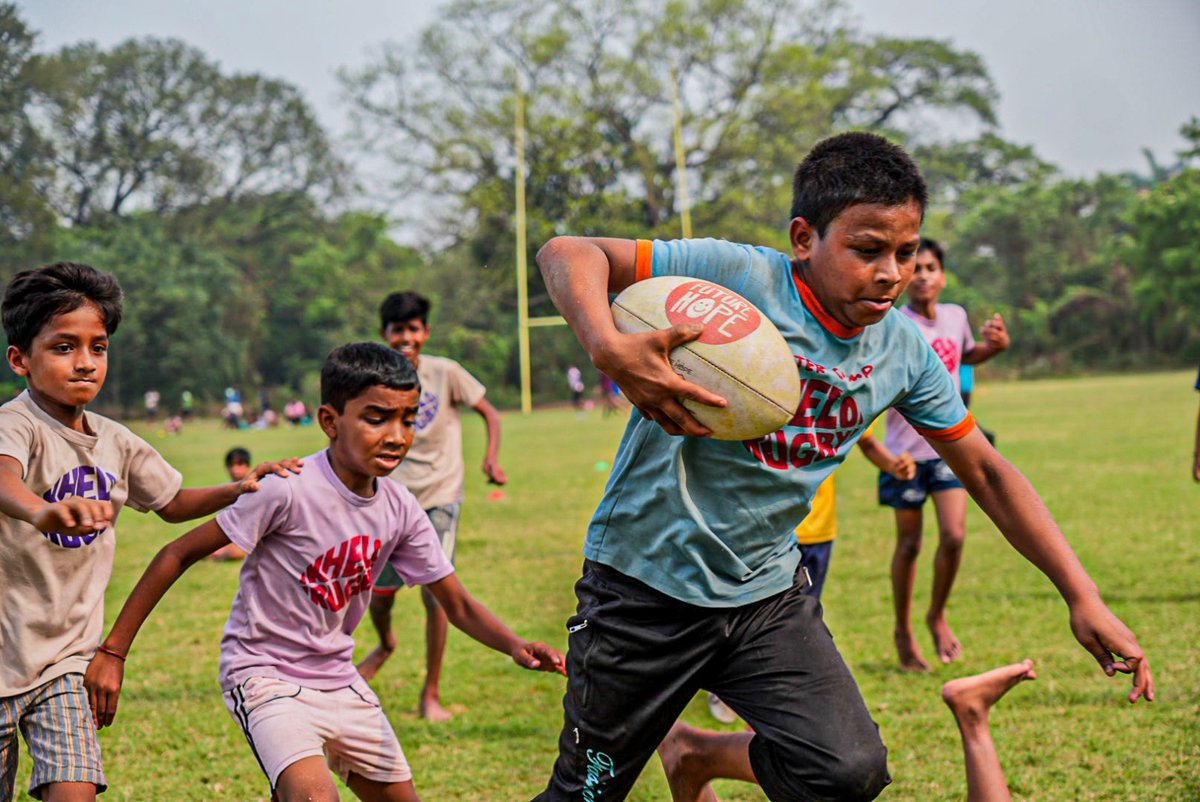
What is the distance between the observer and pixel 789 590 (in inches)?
118

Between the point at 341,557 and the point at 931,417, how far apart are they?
5.57ft

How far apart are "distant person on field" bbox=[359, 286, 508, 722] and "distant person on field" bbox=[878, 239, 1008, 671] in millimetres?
2111

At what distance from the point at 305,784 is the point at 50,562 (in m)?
0.93

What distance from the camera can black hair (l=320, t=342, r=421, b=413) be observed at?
11.3ft

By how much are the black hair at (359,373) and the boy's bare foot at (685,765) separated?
4.28ft

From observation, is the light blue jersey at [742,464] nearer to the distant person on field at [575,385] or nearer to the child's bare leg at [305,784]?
the child's bare leg at [305,784]

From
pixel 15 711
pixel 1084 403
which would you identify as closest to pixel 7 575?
pixel 15 711

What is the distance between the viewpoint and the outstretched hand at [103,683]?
301 cm

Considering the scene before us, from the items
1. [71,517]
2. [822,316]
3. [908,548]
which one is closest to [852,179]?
[822,316]

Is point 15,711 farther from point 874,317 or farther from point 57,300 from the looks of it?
point 874,317

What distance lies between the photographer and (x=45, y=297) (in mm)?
3158

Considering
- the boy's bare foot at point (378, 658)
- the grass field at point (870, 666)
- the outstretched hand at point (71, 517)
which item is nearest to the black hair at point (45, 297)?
the outstretched hand at point (71, 517)

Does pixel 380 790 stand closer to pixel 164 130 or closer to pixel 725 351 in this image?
pixel 725 351

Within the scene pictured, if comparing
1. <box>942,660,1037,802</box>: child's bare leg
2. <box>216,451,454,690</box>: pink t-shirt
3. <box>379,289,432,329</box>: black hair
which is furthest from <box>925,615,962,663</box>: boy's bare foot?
<box>216,451,454,690</box>: pink t-shirt
